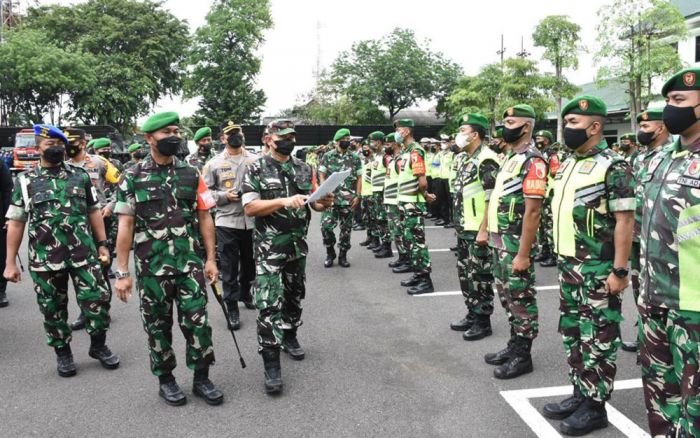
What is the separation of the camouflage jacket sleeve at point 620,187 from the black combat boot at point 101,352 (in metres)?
3.96

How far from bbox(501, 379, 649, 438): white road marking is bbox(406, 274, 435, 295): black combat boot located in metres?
2.76

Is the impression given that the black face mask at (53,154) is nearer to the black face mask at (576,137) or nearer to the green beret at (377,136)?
the black face mask at (576,137)

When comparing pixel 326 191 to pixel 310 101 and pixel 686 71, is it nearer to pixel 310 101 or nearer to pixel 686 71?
pixel 686 71

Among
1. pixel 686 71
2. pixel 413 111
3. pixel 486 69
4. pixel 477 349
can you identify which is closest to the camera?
pixel 686 71

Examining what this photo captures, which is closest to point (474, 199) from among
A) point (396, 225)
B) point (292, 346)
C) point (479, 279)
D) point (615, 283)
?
point (479, 279)

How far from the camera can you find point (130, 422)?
135 inches

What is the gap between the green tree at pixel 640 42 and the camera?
65.5ft

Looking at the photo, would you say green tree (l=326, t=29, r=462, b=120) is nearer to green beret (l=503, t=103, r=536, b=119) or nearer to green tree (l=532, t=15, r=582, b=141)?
green tree (l=532, t=15, r=582, b=141)

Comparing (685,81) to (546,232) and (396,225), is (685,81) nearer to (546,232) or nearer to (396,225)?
(396,225)

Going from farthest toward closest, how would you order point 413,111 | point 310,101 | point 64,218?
1. point 413,111
2. point 310,101
3. point 64,218

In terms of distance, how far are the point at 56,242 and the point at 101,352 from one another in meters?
1.00

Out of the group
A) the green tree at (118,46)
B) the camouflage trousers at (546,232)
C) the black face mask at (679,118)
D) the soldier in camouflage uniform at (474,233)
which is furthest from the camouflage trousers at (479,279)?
the green tree at (118,46)

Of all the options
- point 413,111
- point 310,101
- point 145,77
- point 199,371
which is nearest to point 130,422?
point 199,371

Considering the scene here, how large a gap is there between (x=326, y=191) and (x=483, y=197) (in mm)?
2001
